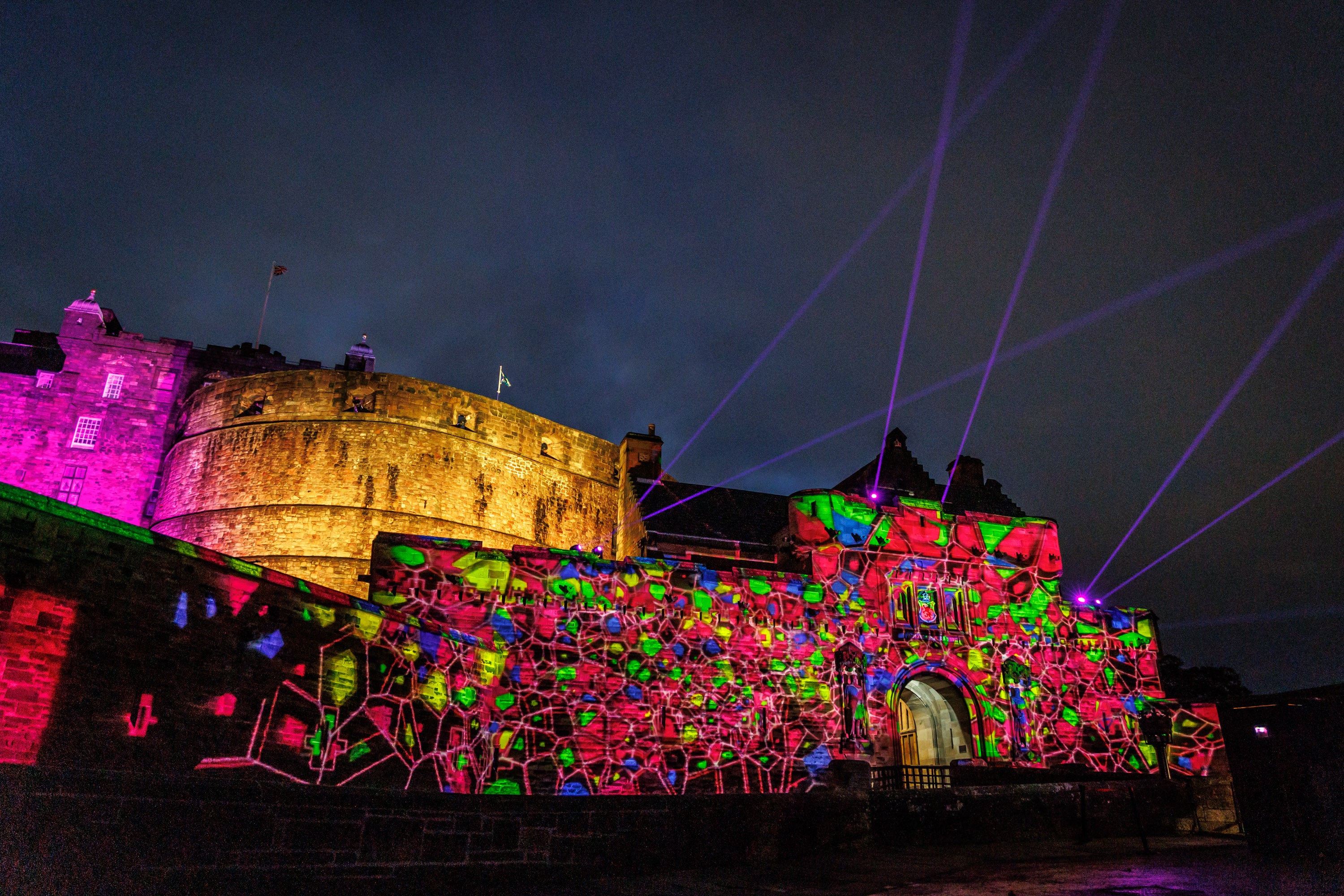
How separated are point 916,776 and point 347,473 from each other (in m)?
18.8

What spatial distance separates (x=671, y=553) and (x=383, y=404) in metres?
11.6

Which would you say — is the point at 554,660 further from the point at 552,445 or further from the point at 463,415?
the point at 552,445

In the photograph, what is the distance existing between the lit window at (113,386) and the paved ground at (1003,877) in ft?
100

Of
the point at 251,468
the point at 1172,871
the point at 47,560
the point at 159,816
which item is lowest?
the point at 1172,871

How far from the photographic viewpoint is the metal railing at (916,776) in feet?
45.2

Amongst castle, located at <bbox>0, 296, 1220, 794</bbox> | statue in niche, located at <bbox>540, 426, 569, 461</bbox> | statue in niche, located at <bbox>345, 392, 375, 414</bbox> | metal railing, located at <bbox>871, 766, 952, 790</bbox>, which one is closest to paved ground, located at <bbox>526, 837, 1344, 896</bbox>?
metal railing, located at <bbox>871, 766, 952, 790</bbox>

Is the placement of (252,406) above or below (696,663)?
above

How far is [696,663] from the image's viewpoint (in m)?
16.8

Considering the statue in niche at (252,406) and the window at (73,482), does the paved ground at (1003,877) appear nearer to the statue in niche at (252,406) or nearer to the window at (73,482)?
the statue in niche at (252,406)

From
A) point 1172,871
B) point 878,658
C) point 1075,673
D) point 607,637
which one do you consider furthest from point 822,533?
point 1172,871

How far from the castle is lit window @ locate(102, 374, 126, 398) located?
208 millimetres

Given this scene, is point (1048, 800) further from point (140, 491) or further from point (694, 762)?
point (140, 491)

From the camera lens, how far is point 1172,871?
758 centimetres

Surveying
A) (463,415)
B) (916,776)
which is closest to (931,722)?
(916,776)
